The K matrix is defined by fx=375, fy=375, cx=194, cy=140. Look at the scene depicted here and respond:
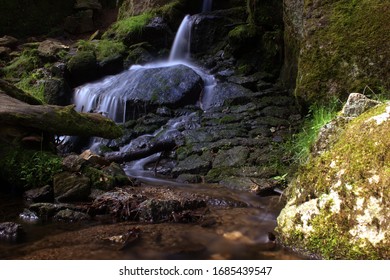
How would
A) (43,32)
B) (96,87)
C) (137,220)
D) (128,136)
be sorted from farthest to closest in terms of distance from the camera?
1. (43,32)
2. (96,87)
3. (128,136)
4. (137,220)

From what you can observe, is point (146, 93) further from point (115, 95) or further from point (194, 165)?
point (194, 165)

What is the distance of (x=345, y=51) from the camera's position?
5441 millimetres

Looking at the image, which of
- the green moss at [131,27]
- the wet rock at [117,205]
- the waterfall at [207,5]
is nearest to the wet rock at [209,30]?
the waterfall at [207,5]

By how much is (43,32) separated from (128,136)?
12653 mm

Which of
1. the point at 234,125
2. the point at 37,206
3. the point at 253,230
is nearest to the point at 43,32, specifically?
the point at 234,125

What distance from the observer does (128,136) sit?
329 inches

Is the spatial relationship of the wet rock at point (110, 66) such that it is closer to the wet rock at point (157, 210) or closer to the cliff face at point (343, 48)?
the cliff face at point (343, 48)

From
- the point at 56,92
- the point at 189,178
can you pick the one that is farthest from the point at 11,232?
the point at 56,92

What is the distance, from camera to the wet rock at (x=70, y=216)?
3.76 m

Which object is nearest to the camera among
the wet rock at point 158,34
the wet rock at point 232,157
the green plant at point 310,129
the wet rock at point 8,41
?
the green plant at point 310,129

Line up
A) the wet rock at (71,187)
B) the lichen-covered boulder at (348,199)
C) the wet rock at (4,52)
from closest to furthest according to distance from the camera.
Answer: the lichen-covered boulder at (348,199) → the wet rock at (71,187) → the wet rock at (4,52)

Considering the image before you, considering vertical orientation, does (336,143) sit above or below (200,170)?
above

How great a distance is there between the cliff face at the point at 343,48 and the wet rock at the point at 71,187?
3.50 m

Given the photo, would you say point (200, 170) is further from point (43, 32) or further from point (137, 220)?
point (43, 32)
